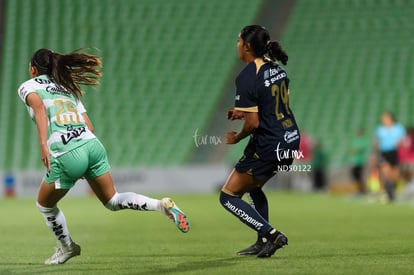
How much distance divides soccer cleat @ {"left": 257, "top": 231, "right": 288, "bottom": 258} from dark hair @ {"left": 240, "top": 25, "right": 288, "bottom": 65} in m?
1.59

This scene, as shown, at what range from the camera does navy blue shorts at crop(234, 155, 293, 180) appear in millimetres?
8172

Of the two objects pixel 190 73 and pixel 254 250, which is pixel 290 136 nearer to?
pixel 254 250

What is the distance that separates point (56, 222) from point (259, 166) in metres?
1.85

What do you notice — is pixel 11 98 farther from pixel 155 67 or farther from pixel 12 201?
pixel 12 201

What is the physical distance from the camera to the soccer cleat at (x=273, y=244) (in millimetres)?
8084

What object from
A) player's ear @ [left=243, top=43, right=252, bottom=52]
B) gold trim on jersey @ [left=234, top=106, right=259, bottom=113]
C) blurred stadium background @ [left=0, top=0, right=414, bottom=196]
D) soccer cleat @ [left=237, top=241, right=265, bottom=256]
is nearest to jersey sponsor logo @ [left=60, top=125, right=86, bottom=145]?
gold trim on jersey @ [left=234, top=106, right=259, bottom=113]

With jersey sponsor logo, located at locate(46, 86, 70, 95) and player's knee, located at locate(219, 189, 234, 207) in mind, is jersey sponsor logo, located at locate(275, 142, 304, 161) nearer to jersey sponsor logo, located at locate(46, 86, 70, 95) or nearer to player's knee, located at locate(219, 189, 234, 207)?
player's knee, located at locate(219, 189, 234, 207)

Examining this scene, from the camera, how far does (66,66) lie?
26.2ft

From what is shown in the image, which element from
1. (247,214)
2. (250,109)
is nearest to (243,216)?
(247,214)

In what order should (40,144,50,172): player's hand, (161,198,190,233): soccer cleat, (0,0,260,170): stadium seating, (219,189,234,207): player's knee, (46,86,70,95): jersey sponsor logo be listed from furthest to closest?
1. (0,0,260,170): stadium seating
2. (219,189,234,207): player's knee
3. (46,86,70,95): jersey sponsor logo
4. (161,198,190,233): soccer cleat
5. (40,144,50,172): player's hand

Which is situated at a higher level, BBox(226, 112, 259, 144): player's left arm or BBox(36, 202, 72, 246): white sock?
BBox(226, 112, 259, 144): player's left arm

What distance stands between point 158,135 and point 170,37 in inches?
159

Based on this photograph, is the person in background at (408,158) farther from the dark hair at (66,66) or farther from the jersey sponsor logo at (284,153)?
the dark hair at (66,66)

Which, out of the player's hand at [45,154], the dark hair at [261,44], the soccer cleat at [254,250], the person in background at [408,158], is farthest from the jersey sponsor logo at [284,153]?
the person in background at [408,158]
